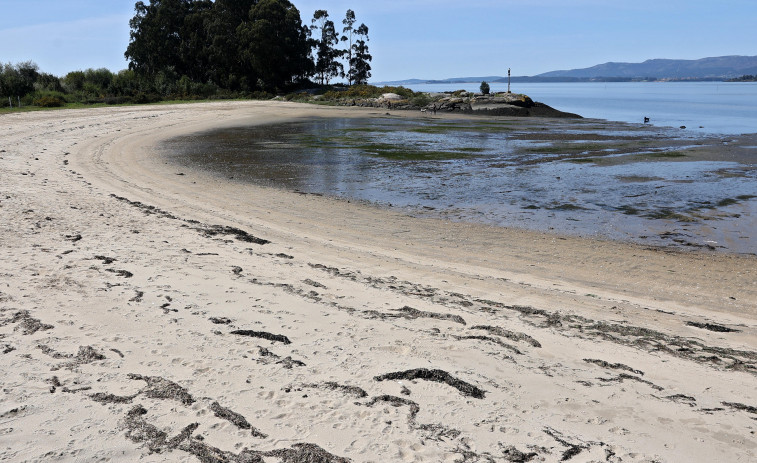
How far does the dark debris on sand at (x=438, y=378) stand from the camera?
3856 millimetres

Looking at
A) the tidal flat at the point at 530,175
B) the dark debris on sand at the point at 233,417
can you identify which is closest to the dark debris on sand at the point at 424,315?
the dark debris on sand at the point at 233,417

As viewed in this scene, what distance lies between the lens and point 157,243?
25.0ft

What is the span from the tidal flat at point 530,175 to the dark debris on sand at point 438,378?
6.83m

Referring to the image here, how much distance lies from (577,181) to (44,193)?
13.2 meters

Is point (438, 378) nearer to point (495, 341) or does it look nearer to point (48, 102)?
point (495, 341)

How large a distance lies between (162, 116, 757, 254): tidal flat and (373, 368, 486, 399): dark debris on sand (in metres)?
6.83

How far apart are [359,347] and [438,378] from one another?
77cm

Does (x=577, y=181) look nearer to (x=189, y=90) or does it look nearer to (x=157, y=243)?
(x=157, y=243)

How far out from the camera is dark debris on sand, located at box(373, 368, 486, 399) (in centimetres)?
386

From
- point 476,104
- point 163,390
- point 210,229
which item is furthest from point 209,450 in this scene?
point 476,104

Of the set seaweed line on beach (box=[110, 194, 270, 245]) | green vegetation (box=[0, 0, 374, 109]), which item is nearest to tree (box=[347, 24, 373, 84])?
green vegetation (box=[0, 0, 374, 109])

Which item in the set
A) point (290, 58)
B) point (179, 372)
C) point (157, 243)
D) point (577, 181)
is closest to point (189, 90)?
point (290, 58)

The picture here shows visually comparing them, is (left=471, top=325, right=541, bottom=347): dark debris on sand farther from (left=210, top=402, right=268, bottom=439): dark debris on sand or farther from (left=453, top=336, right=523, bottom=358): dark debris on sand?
(left=210, top=402, right=268, bottom=439): dark debris on sand

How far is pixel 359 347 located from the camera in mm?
4504
